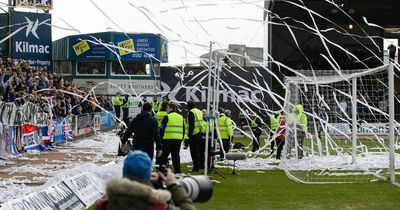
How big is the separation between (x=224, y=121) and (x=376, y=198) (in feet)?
22.0

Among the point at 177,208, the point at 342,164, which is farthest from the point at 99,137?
the point at 177,208

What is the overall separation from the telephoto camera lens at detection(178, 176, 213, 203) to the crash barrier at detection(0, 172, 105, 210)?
3.83 meters

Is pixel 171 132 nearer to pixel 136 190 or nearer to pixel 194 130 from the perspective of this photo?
pixel 194 130

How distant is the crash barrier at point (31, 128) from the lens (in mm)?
19406

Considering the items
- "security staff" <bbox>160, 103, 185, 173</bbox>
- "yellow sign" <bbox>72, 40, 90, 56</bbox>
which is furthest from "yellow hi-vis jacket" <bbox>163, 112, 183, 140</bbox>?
"yellow sign" <bbox>72, 40, 90, 56</bbox>

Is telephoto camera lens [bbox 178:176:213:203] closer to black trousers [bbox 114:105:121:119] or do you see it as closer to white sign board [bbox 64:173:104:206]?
white sign board [bbox 64:173:104:206]


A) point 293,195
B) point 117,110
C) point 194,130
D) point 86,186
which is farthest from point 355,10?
point 86,186

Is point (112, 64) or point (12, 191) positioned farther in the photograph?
point (112, 64)

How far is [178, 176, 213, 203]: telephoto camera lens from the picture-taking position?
16.4ft

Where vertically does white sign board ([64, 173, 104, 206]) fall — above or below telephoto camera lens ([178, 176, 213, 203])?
below

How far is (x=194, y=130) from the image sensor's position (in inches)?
665

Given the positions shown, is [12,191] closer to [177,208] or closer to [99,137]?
[177,208]

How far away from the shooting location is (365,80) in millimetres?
24922

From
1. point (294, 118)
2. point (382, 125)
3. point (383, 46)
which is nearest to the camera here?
point (294, 118)
